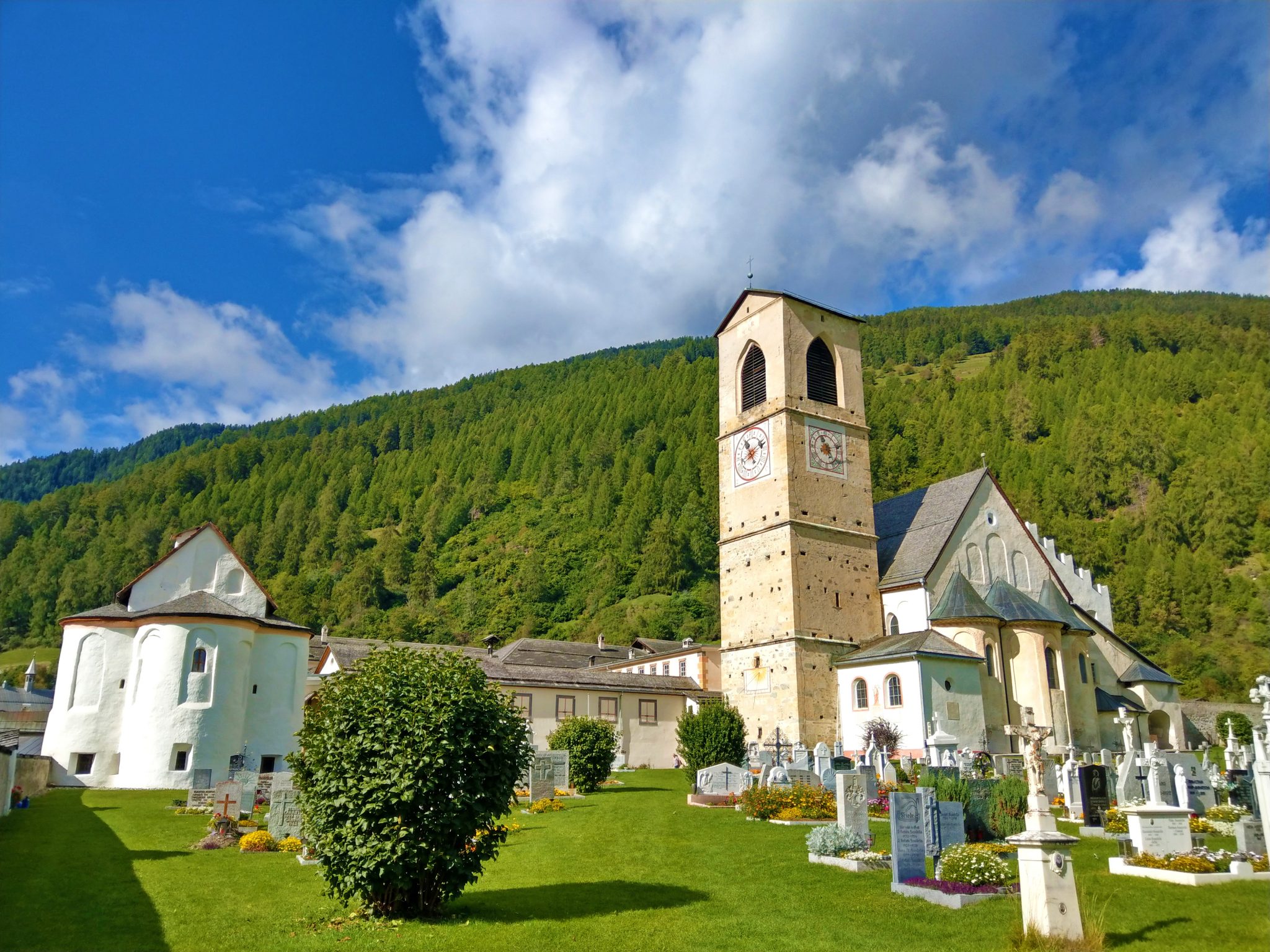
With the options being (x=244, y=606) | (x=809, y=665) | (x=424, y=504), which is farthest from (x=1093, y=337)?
(x=244, y=606)

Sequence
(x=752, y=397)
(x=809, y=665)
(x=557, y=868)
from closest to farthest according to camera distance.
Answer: (x=557, y=868) → (x=809, y=665) → (x=752, y=397)

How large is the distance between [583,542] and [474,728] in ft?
346

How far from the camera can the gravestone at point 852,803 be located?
663 inches

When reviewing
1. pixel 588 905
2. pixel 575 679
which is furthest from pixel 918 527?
pixel 588 905

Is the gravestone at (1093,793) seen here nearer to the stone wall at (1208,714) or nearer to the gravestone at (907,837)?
the gravestone at (907,837)

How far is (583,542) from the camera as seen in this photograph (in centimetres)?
11762

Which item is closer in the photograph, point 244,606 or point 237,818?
point 237,818

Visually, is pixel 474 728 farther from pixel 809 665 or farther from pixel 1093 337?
pixel 1093 337

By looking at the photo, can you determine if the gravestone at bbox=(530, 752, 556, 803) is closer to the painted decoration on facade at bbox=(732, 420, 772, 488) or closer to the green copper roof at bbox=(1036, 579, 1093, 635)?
the painted decoration on facade at bbox=(732, 420, 772, 488)

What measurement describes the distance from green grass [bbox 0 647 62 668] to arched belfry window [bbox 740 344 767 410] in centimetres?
8972

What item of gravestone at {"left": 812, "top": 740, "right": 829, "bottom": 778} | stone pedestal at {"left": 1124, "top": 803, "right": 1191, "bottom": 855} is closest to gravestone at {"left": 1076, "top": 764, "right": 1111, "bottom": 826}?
stone pedestal at {"left": 1124, "top": 803, "right": 1191, "bottom": 855}

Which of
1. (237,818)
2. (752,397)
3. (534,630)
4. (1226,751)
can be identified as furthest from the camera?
(534,630)

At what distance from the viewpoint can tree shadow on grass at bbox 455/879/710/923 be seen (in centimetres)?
1255

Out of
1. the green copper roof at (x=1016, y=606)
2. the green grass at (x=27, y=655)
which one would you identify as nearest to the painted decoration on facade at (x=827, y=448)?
the green copper roof at (x=1016, y=606)
